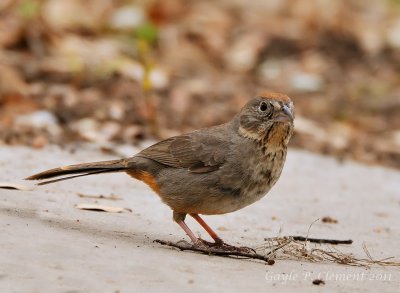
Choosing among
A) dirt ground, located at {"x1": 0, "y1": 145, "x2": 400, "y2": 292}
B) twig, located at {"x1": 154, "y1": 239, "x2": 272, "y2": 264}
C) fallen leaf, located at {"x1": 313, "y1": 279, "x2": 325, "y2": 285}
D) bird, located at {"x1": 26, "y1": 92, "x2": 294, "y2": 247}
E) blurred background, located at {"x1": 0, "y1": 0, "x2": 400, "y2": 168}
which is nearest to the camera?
dirt ground, located at {"x1": 0, "y1": 145, "x2": 400, "y2": 292}

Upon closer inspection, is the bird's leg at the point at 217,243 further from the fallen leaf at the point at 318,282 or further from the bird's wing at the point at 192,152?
the fallen leaf at the point at 318,282

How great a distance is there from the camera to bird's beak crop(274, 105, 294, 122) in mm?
4715

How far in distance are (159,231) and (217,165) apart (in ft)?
1.67

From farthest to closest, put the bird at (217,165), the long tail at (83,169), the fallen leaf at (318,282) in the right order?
the long tail at (83,169) < the bird at (217,165) < the fallen leaf at (318,282)

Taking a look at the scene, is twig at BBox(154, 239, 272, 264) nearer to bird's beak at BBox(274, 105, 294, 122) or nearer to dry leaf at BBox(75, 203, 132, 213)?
dry leaf at BBox(75, 203, 132, 213)

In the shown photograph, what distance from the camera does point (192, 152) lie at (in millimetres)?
4898

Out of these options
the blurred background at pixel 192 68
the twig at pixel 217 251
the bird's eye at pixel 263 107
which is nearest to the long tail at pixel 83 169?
the twig at pixel 217 251

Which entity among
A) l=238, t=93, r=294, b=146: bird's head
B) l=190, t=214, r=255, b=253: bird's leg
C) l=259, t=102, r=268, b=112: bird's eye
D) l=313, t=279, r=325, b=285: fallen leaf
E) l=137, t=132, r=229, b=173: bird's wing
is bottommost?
l=313, t=279, r=325, b=285: fallen leaf

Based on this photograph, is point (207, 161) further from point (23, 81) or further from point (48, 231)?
point (23, 81)

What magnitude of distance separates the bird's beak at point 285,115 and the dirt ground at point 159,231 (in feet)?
2.13

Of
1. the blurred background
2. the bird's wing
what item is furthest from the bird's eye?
the blurred background

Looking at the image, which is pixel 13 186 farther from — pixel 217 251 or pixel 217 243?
pixel 217 251

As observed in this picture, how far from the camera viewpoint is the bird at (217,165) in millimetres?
4555

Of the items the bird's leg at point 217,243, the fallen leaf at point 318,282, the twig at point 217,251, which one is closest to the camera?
the fallen leaf at point 318,282
